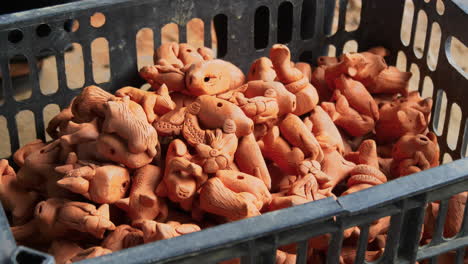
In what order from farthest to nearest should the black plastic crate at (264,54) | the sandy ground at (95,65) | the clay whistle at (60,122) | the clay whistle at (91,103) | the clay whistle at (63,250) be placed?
the sandy ground at (95,65) < the clay whistle at (60,122) < the clay whistle at (91,103) < the clay whistle at (63,250) < the black plastic crate at (264,54)

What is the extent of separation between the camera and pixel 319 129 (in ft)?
3.97

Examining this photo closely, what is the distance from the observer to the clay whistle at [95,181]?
100 centimetres

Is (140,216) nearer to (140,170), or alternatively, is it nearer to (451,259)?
(140,170)

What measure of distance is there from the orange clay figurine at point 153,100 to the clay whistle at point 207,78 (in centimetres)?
4

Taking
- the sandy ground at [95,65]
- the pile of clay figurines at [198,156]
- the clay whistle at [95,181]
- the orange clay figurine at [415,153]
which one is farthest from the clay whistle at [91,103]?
the sandy ground at [95,65]

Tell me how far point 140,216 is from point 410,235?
14.9 inches

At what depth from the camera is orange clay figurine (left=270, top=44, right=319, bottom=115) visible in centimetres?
120

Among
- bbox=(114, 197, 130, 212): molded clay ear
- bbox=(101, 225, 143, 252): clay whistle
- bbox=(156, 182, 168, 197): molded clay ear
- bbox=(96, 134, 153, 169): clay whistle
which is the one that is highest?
bbox=(96, 134, 153, 169): clay whistle

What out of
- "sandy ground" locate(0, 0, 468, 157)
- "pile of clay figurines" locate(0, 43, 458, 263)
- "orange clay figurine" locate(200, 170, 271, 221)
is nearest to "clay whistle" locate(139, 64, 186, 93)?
"pile of clay figurines" locate(0, 43, 458, 263)

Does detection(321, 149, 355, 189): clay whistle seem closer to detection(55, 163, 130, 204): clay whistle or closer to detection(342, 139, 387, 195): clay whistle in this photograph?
detection(342, 139, 387, 195): clay whistle

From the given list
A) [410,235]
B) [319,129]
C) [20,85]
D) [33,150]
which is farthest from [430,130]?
[20,85]

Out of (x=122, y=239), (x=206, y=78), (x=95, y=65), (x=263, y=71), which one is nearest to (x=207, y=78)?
(x=206, y=78)

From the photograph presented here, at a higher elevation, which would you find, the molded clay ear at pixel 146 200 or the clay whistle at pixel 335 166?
the molded clay ear at pixel 146 200

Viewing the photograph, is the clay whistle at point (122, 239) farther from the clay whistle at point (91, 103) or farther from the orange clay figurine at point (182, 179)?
the clay whistle at point (91, 103)
